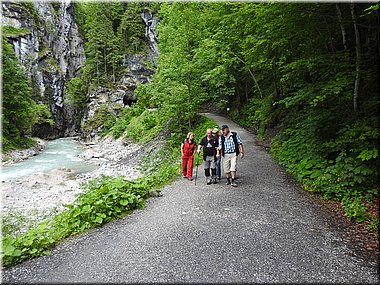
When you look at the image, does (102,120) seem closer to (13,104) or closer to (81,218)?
(13,104)

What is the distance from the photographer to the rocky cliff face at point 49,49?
135 ft

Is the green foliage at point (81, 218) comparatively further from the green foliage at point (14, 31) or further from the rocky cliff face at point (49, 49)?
the green foliage at point (14, 31)

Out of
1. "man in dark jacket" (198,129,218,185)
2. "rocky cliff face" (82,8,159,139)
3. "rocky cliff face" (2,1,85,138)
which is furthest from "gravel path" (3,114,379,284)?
"rocky cliff face" (2,1,85,138)

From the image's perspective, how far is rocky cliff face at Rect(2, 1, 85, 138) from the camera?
4103 cm

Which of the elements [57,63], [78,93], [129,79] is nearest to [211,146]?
[129,79]

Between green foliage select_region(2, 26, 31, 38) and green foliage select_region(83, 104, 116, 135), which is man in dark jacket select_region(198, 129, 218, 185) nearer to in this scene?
green foliage select_region(83, 104, 116, 135)

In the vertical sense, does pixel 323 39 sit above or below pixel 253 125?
above

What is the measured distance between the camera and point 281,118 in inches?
547

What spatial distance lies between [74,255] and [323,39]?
9394 millimetres

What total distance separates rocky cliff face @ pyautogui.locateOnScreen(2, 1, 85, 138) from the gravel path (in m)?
42.9

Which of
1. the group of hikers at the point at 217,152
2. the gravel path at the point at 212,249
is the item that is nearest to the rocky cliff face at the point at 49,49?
the group of hikers at the point at 217,152

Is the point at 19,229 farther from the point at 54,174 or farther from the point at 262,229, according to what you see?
the point at 54,174

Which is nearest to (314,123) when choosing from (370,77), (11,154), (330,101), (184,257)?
(330,101)

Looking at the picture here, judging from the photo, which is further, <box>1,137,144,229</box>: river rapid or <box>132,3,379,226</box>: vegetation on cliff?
<box>1,137,144,229</box>: river rapid
